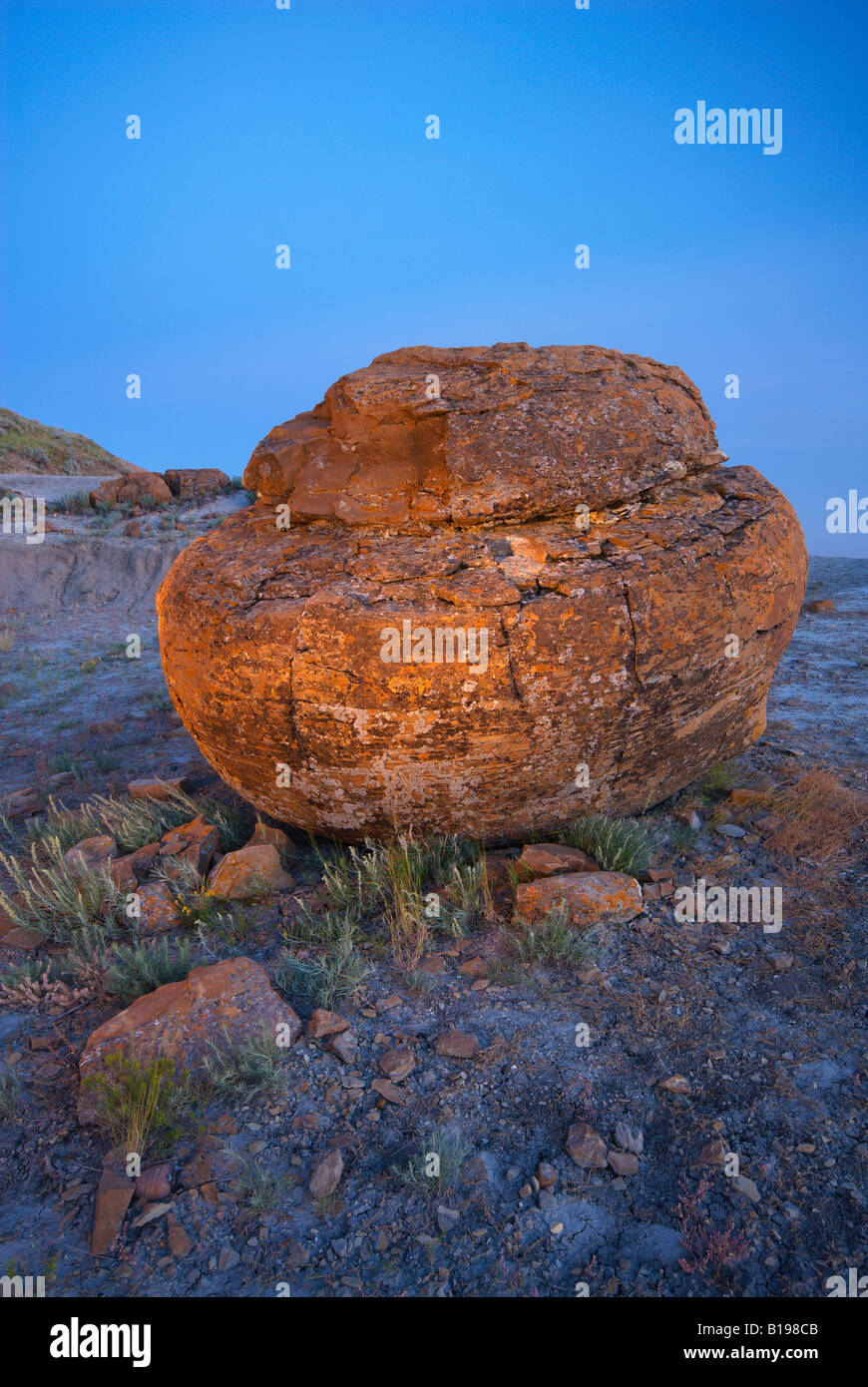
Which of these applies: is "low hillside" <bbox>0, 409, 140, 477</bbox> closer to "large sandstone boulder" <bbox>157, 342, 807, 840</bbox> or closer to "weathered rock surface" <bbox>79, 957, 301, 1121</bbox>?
"large sandstone boulder" <bbox>157, 342, 807, 840</bbox>

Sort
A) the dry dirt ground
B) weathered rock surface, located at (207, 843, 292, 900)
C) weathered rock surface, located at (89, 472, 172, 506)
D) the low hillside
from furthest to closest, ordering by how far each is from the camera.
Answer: the low hillside, weathered rock surface, located at (89, 472, 172, 506), weathered rock surface, located at (207, 843, 292, 900), the dry dirt ground

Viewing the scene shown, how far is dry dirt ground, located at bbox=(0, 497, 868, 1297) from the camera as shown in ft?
7.02

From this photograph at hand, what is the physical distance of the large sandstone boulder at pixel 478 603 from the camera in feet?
11.5

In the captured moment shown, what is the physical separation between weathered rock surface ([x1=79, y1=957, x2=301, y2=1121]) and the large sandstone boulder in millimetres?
1114

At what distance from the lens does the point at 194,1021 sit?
9.46 feet

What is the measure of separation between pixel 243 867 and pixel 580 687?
79.1 inches

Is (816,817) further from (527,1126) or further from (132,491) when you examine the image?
(132,491)

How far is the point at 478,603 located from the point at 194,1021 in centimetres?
213

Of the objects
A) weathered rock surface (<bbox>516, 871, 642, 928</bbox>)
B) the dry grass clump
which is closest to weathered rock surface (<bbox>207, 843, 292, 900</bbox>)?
weathered rock surface (<bbox>516, 871, 642, 928</bbox>)

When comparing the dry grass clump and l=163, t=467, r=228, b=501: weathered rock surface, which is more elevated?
l=163, t=467, r=228, b=501: weathered rock surface

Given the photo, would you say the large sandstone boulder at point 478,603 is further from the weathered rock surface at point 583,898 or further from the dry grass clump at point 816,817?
the dry grass clump at point 816,817

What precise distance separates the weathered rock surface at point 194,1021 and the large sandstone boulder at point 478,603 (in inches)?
43.8

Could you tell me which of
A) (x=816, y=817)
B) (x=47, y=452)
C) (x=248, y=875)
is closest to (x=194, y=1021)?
(x=248, y=875)
